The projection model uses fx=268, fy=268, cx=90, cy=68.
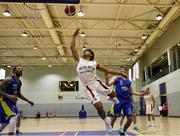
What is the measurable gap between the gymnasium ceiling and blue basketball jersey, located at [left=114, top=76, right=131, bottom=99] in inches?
360

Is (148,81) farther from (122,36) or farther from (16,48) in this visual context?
(16,48)

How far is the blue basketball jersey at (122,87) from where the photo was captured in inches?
269

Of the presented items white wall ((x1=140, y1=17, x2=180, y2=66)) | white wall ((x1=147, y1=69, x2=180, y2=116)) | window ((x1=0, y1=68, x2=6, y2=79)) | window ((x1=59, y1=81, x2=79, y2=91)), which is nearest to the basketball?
white wall ((x1=140, y1=17, x2=180, y2=66))

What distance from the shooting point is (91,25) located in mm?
20922

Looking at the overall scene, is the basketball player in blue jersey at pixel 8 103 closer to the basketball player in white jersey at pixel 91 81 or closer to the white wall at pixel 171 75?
the basketball player in white jersey at pixel 91 81

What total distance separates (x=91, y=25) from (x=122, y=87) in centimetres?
1456

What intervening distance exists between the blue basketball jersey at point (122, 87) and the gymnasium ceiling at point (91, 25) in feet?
30.0

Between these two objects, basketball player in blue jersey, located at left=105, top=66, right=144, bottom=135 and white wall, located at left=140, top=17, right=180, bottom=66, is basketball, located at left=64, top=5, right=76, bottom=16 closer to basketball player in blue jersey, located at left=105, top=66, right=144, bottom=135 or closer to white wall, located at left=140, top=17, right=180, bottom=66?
basketball player in blue jersey, located at left=105, top=66, right=144, bottom=135

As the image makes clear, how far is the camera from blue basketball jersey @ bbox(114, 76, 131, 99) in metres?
6.82

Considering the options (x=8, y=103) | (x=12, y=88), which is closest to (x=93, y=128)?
(x=12, y=88)

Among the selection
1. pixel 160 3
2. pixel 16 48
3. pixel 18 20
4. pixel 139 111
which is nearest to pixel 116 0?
pixel 160 3

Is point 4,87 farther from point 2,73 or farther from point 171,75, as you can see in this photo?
point 2,73

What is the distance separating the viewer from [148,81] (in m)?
29.9

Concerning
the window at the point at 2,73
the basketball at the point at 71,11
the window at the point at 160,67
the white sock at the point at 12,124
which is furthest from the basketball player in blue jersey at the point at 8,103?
the window at the point at 2,73
